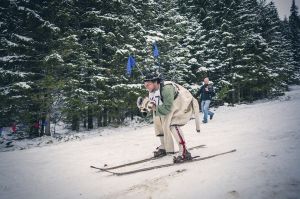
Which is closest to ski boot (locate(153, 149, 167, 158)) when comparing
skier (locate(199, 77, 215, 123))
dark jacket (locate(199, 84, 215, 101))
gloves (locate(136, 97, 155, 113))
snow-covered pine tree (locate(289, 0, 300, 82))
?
gloves (locate(136, 97, 155, 113))

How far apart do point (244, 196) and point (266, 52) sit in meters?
26.1

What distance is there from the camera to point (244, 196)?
9.79 ft

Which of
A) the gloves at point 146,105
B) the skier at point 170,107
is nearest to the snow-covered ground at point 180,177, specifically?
the skier at point 170,107

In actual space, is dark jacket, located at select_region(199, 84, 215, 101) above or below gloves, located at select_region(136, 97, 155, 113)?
above

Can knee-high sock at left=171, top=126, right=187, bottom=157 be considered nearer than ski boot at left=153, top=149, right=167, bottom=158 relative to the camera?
Yes

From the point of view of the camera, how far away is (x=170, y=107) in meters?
5.43

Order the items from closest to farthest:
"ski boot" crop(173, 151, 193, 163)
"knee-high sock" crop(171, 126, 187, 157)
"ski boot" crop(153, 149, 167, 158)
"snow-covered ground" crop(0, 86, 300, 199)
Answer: "snow-covered ground" crop(0, 86, 300, 199) < "ski boot" crop(173, 151, 193, 163) < "knee-high sock" crop(171, 126, 187, 157) < "ski boot" crop(153, 149, 167, 158)

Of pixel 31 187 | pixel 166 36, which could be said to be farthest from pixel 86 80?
pixel 31 187

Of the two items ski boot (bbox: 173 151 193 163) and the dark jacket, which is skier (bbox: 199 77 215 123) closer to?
the dark jacket

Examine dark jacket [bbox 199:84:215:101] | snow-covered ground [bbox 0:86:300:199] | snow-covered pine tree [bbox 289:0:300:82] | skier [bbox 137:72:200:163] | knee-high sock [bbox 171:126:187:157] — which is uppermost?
snow-covered pine tree [bbox 289:0:300:82]

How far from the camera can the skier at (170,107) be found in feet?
17.7

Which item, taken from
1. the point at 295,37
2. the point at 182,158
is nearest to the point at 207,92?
the point at 182,158

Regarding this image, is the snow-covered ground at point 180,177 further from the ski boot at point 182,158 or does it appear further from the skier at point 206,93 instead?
the skier at point 206,93

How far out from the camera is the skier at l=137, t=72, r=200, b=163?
5.40 metres
